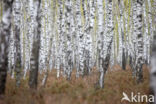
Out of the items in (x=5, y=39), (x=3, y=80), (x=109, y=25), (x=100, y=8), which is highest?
(x=100, y=8)

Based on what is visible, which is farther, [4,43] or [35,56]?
[35,56]

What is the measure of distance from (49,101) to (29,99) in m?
0.67

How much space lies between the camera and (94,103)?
230 inches

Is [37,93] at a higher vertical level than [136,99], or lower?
higher

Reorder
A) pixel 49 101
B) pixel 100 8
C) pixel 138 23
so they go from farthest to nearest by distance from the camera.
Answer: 1. pixel 138 23
2. pixel 100 8
3. pixel 49 101

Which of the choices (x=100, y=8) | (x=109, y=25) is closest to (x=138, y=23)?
(x=109, y=25)

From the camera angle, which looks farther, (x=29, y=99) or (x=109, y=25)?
(x=109, y=25)

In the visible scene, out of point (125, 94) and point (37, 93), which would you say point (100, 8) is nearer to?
point (125, 94)

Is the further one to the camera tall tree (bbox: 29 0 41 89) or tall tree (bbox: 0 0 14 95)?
tall tree (bbox: 29 0 41 89)

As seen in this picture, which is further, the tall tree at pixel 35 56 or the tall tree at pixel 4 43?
the tall tree at pixel 35 56

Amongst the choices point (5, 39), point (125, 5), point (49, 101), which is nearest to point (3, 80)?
point (5, 39)

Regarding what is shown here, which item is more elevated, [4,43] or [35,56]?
[4,43]

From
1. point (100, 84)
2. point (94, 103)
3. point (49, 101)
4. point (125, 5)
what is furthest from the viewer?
point (125, 5)

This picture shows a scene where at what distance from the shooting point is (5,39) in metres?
5.99
